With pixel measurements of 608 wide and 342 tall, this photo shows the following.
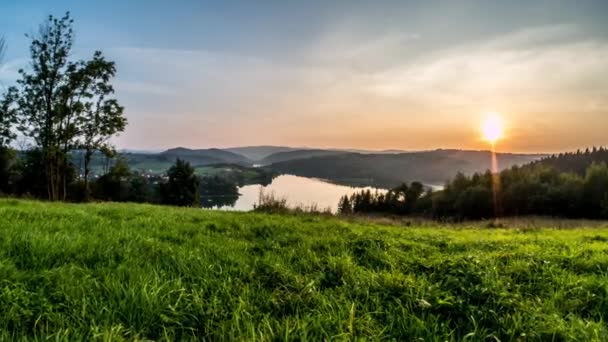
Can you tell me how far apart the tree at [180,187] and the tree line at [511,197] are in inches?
919

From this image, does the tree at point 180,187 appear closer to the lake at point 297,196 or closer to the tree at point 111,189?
the tree at point 111,189

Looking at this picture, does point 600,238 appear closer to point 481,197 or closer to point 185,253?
point 185,253

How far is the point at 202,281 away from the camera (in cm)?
324

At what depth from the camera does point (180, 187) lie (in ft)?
178

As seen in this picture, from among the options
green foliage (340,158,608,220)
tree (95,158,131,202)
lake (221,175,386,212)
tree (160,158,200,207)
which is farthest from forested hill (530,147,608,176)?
tree (95,158,131,202)

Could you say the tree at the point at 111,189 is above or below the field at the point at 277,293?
below

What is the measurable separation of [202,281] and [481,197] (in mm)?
60612

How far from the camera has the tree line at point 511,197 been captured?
4322 centimetres

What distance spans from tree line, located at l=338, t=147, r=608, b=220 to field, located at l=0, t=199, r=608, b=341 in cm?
2344

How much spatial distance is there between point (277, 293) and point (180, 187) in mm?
54524

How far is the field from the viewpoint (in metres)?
2.40

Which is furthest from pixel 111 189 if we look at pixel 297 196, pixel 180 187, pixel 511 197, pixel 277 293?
pixel 511 197

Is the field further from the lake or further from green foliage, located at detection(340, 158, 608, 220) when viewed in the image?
green foliage, located at detection(340, 158, 608, 220)

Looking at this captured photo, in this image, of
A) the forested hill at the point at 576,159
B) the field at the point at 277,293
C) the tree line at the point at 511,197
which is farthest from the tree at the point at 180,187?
the forested hill at the point at 576,159
